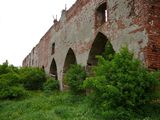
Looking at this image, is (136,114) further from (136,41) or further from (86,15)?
(86,15)

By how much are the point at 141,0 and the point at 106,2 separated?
246 cm

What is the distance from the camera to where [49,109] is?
11.5 m

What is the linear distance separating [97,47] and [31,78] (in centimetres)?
626

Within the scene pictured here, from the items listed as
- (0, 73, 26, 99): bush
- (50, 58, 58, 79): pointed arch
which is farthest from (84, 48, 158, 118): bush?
(50, 58, 58, 79): pointed arch

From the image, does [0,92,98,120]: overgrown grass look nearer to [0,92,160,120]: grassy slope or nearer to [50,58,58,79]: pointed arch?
[0,92,160,120]: grassy slope

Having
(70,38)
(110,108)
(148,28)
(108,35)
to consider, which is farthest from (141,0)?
(70,38)

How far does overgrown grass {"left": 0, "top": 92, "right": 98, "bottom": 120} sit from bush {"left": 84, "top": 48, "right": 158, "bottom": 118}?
2.70 ft

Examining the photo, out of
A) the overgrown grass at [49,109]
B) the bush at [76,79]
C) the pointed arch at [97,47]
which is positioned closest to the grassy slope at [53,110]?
the overgrown grass at [49,109]

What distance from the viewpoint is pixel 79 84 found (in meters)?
13.2

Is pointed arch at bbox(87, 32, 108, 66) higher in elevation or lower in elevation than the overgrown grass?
higher

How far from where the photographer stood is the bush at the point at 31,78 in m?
18.4

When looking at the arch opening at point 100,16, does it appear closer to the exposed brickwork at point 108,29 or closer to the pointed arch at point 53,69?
the exposed brickwork at point 108,29

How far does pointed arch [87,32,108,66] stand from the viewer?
42.7ft

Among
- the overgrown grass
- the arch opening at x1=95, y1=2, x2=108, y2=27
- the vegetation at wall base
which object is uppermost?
the arch opening at x1=95, y1=2, x2=108, y2=27
